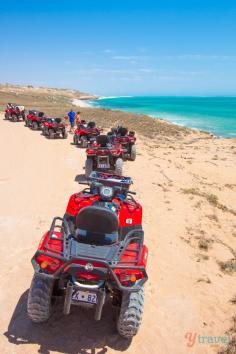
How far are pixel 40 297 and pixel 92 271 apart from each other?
2.66 feet

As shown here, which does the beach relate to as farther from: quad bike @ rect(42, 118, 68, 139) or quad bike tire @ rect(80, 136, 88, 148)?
quad bike @ rect(42, 118, 68, 139)

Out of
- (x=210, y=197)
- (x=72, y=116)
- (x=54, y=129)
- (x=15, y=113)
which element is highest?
(x=72, y=116)

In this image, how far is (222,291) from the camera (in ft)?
17.9

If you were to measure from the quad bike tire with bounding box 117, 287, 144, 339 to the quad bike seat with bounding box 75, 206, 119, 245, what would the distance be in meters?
0.74

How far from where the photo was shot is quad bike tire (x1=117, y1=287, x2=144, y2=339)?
12.5ft

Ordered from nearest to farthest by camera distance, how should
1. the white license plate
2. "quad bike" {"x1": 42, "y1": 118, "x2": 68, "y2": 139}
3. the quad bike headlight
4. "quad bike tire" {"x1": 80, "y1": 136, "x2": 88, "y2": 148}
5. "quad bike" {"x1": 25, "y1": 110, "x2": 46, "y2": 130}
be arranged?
the quad bike headlight → the white license plate → "quad bike tire" {"x1": 80, "y1": 136, "x2": 88, "y2": 148} → "quad bike" {"x1": 42, "y1": 118, "x2": 68, "y2": 139} → "quad bike" {"x1": 25, "y1": 110, "x2": 46, "y2": 130}

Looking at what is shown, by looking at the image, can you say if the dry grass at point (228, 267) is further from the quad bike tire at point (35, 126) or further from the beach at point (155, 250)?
the quad bike tire at point (35, 126)

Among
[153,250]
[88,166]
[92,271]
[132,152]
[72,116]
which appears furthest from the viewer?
[72,116]

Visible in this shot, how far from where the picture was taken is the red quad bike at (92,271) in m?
3.64

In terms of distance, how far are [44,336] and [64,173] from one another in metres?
7.91

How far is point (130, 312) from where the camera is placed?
150 inches

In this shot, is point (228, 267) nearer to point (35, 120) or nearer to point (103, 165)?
point (103, 165)

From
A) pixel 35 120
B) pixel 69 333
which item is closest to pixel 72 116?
pixel 35 120

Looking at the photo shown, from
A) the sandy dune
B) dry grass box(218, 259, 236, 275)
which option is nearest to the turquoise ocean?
the sandy dune
